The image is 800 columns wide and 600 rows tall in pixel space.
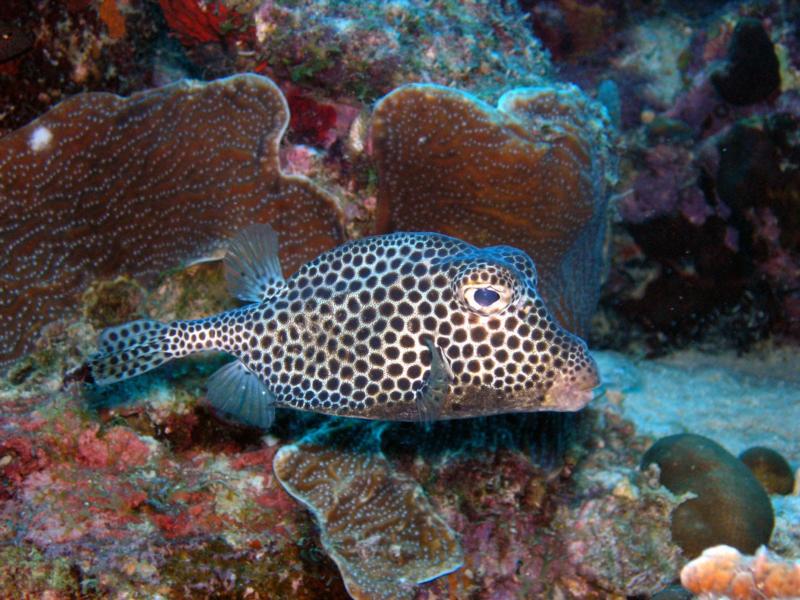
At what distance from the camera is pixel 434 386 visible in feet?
11.0

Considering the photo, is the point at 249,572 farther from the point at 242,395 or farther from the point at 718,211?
the point at 718,211

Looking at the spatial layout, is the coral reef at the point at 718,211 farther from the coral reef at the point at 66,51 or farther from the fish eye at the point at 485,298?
the coral reef at the point at 66,51

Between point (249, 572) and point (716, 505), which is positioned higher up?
point (716, 505)

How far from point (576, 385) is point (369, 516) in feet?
5.60

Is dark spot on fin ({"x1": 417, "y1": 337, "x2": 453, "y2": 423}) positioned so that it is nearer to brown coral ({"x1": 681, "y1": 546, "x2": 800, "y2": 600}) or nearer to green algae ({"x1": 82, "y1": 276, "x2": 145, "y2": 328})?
brown coral ({"x1": 681, "y1": 546, "x2": 800, "y2": 600})

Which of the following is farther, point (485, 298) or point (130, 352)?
point (130, 352)

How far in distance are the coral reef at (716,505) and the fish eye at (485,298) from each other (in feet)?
8.34

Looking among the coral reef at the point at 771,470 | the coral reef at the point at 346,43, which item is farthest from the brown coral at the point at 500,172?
the coral reef at the point at 771,470

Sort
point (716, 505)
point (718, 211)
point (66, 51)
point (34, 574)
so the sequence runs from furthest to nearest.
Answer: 1. point (718, 211)
2. point (66, 51)
3. point (716, 505)
4. point (34, 574)

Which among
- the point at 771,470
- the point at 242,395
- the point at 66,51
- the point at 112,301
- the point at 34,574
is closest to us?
the point at 34,574

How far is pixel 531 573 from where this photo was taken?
4.50 m

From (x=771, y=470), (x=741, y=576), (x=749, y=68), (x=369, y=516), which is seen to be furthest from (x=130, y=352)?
(x=749, y=68)

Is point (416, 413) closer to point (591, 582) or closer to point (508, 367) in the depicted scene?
point (508, 367)

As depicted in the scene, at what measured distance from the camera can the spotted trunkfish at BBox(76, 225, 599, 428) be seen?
3.35 m
